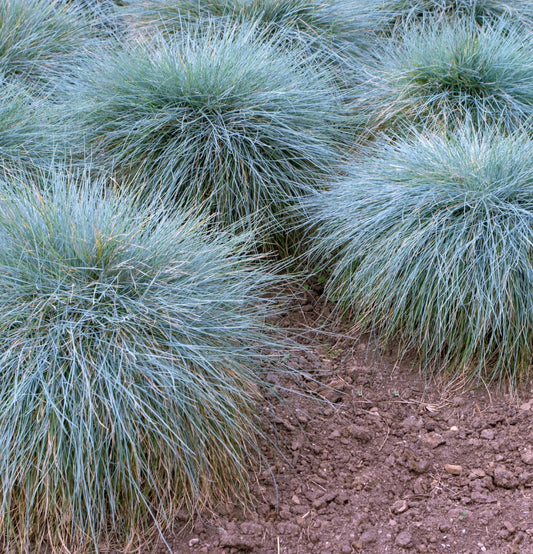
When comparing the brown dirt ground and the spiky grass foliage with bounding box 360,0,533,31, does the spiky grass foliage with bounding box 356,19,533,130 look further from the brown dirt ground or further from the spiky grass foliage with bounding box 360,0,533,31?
the brown dirt ground

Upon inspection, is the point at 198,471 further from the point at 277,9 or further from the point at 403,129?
the point at 277,9

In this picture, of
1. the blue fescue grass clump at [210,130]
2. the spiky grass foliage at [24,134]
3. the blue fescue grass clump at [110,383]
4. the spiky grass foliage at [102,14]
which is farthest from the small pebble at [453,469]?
the spiky grass foliage at [102,14]

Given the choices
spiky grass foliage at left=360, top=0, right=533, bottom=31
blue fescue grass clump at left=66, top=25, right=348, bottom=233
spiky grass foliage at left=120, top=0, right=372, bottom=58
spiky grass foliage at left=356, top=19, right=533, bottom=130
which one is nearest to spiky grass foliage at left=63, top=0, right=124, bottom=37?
spiky grass foliage at left=120, top=0, right=372, bottom=58

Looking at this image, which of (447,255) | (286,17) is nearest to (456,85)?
(286,17)

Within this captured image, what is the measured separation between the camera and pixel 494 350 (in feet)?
10.6

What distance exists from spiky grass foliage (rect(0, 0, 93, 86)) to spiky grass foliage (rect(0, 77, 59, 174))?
2.17 ft

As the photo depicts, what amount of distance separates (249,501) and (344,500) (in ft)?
1.19

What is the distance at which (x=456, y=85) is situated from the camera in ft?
14.1

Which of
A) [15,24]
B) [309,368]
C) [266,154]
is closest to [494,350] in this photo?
[309,368]

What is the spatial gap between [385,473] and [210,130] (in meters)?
2.03

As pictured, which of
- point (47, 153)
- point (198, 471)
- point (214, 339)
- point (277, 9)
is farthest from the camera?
point (277, 9)

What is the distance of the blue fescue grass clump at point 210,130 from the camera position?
12.5 feet

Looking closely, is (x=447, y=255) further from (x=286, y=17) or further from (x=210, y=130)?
(x=286, y=17)

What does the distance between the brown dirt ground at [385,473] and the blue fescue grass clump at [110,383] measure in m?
0.18
